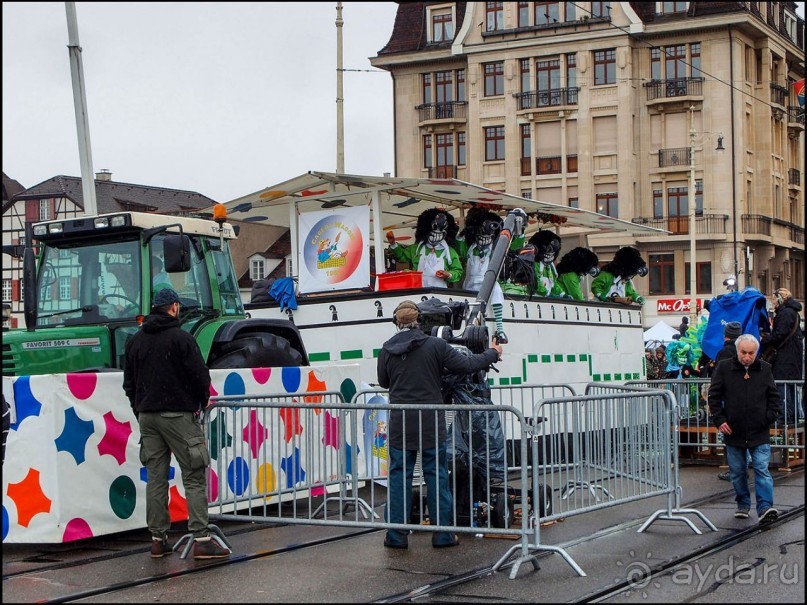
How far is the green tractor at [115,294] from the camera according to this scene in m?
11.7

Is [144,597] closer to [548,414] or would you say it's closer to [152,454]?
[152,454]

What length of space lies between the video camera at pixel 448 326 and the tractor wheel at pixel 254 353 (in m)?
2.12

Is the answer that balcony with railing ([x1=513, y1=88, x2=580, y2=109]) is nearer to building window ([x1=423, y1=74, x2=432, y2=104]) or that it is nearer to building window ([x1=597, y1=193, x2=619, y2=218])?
building window ([x1=597, y1=193, x2=619, y2=218])

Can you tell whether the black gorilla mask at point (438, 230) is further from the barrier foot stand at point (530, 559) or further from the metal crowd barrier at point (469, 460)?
the barrier foot stand at point (530, 559)

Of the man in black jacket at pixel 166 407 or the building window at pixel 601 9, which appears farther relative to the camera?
the building window at pixel 601 9

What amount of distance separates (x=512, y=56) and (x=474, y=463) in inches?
2080

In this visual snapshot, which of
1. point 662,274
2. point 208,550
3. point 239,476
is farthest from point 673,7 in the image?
point 208,550

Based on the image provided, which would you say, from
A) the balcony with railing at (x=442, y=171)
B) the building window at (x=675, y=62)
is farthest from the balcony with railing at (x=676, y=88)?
the balcony with railing at (x=442, y=171)

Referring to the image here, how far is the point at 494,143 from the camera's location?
61.9 metres

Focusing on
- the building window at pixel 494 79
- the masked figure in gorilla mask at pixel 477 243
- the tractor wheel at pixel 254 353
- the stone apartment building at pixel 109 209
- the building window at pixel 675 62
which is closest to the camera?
the tractor wheel at pixel 254 353

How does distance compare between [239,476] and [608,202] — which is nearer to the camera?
[239,476]

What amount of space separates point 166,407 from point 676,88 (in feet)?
173

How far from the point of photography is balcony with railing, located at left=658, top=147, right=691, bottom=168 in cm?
5919

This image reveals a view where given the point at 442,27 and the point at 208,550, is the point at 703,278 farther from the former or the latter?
the point at 208,550
